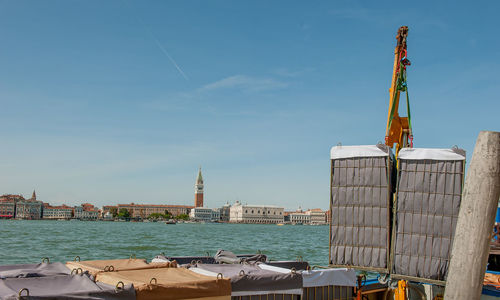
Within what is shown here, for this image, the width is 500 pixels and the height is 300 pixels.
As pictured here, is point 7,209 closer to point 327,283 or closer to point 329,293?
point 329,293

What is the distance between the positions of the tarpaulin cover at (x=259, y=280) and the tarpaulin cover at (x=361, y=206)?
119cm

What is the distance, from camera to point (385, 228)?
7.13 meters

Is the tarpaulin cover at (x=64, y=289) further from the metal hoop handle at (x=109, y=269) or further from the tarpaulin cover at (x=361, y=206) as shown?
the tarpaulin cover at (x=361, y=206)

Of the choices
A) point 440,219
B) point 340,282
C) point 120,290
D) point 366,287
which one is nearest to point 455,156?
point 440,219

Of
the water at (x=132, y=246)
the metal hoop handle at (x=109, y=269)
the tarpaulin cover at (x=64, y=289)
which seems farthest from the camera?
the water at (x=132, y=246)

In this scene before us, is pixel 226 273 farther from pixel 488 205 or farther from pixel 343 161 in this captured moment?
pixel 488 205

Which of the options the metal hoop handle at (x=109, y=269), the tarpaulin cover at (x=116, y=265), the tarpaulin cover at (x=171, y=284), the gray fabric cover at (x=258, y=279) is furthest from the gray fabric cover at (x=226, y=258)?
the metal hoop handle at (x=109, y=269)

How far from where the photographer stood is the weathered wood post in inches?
190

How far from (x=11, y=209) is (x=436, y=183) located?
217498 mm

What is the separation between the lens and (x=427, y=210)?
687 cm

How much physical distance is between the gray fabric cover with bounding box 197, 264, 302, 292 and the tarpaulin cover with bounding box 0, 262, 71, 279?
2.05m

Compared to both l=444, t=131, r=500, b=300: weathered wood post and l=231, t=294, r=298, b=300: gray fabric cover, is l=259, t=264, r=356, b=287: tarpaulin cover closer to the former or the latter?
l=231, t=294, r=298, b=300: gray fabric cover

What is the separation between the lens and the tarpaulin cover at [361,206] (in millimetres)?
7145

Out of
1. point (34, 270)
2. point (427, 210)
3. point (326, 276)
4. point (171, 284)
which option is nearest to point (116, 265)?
point (34, 270)
